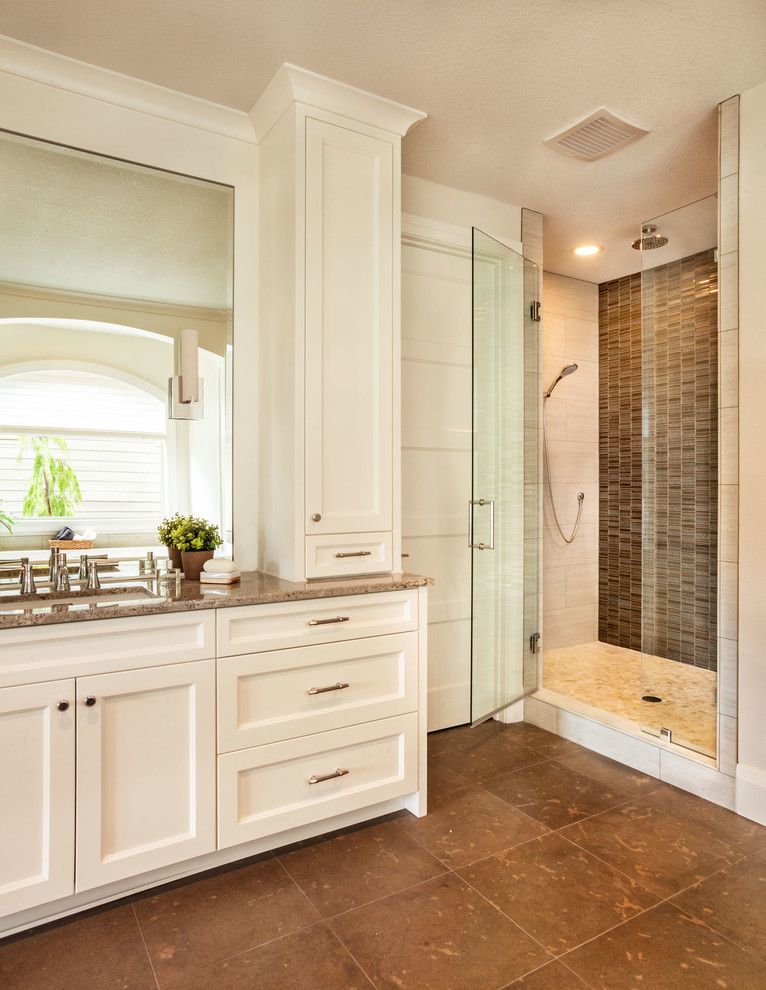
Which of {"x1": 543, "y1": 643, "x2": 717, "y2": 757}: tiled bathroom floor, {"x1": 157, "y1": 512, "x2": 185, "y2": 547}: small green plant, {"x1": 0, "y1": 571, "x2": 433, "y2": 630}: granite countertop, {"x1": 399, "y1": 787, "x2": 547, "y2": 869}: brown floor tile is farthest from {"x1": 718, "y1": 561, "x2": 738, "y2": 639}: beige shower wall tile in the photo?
{"x1": 157, "y1": 512, "x2": 185, "y2": 547}: small green plant

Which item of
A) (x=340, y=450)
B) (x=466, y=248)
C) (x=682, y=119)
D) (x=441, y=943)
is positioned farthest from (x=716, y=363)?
(x=441, y=943)

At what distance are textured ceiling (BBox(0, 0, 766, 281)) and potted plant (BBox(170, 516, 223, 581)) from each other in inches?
64.4

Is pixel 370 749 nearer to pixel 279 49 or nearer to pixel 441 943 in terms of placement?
pixel 441 943

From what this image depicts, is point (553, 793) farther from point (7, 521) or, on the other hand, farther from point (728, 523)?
point (7, 521)

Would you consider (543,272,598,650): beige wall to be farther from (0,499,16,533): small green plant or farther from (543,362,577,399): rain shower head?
(0,499,16,533): small green plant

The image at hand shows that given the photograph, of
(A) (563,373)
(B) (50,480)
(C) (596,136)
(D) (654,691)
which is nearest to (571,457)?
(A) (563,373)

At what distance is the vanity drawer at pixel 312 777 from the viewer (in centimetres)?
199

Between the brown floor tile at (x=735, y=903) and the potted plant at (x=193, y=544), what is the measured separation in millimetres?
1895

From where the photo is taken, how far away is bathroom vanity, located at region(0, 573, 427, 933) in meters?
1.71

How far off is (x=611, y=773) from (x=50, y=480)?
256 centimetres

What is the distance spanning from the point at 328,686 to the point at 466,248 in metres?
2.27

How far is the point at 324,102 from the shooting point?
2.34 m

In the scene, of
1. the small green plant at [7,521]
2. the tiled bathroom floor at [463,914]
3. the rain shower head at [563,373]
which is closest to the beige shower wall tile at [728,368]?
the tiled bathroom floor at [463,914]

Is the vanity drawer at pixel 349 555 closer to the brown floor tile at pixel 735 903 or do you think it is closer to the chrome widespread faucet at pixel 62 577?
the chrome widespread faucet at pixel 62 577
